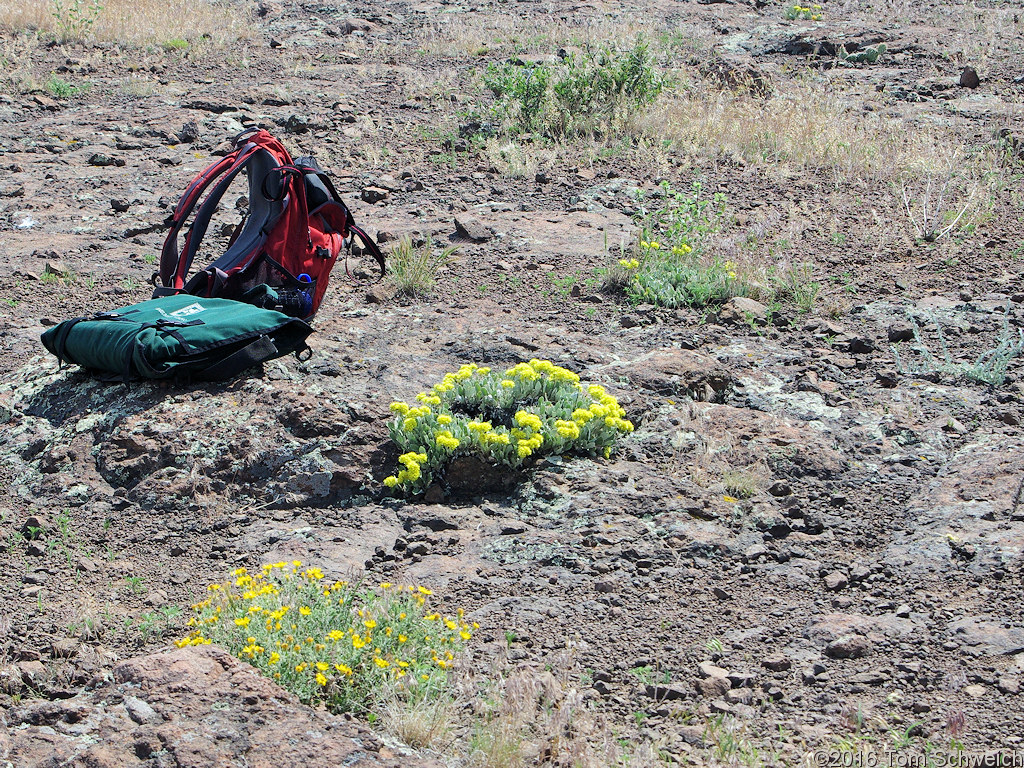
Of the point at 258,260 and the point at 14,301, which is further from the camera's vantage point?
the point at 14,301

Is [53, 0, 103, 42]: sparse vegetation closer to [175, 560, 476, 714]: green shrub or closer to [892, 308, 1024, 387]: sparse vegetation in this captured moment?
[892, 308, 1024, 387]: sparse vegetation

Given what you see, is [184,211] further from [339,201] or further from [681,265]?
[681,265]

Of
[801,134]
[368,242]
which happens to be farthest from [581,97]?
[368,242]

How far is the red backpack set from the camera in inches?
197

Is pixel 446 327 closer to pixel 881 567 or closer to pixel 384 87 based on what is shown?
pixel 881 567

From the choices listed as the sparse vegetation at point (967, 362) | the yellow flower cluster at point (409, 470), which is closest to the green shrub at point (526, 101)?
the sparse vegetation at point (967, 362)

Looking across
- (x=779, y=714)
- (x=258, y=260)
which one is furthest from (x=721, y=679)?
(x=258, y=260)

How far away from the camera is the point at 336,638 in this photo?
279 cm

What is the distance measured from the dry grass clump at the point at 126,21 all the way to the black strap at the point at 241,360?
7518mm

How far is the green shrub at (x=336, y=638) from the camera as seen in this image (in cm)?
280

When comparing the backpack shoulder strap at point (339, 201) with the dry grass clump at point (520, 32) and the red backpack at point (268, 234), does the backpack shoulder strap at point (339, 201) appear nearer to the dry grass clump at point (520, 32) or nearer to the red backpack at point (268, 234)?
the red backpack at point (268, 234)

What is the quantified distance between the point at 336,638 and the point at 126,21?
33.0 feet

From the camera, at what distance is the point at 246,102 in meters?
9.20

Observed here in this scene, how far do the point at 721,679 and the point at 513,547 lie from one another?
95 cm
